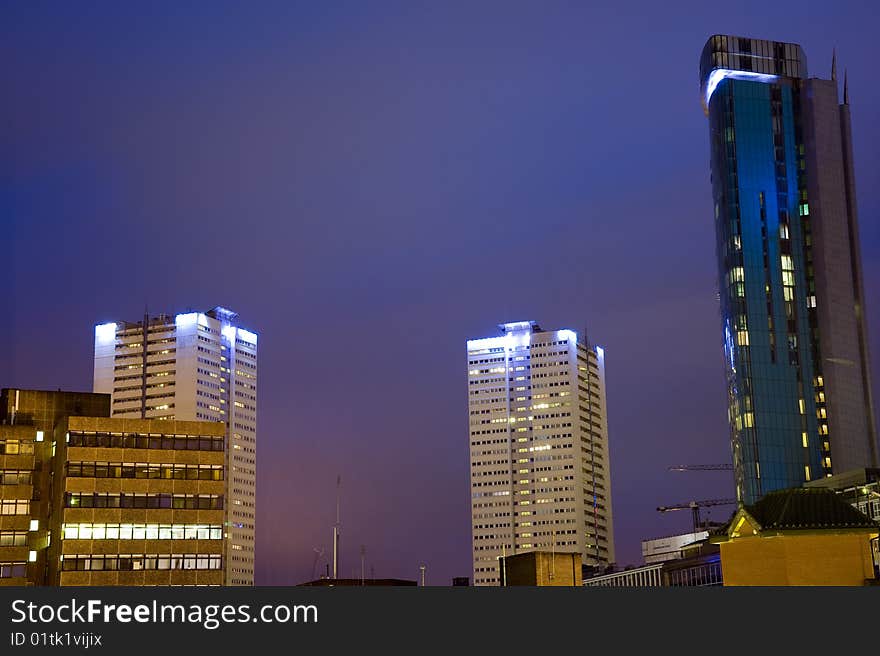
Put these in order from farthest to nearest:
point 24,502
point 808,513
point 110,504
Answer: point 24,502
point 110,504
point 808,513

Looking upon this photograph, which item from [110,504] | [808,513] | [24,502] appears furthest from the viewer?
[24,502]

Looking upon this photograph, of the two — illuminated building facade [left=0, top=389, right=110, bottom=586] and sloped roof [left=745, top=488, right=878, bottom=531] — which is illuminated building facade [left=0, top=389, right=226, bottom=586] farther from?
sloped roof [left=745, top=488, right=878, bottom=531]

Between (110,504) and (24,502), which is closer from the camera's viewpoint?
(110,504)

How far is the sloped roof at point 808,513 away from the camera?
72.1m

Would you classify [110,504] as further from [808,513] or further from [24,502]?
[808,513]

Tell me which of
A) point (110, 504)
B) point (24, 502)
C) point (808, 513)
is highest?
point (24, 502)

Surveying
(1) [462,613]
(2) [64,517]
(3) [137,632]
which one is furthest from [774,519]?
(2) [64,517]

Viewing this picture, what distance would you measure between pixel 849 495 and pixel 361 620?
14119cm

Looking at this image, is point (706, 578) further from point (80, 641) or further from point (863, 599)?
point (80, 641)

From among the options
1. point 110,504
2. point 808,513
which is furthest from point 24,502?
point 808,513

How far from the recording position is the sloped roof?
7212cm

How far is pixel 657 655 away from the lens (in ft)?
100

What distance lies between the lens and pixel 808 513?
72938mm

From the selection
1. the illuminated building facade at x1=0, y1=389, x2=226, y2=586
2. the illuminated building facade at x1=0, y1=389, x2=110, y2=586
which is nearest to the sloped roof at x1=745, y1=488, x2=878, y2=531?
the illuminated building facade at x1=0, y1=389, x2=226, y2=586
